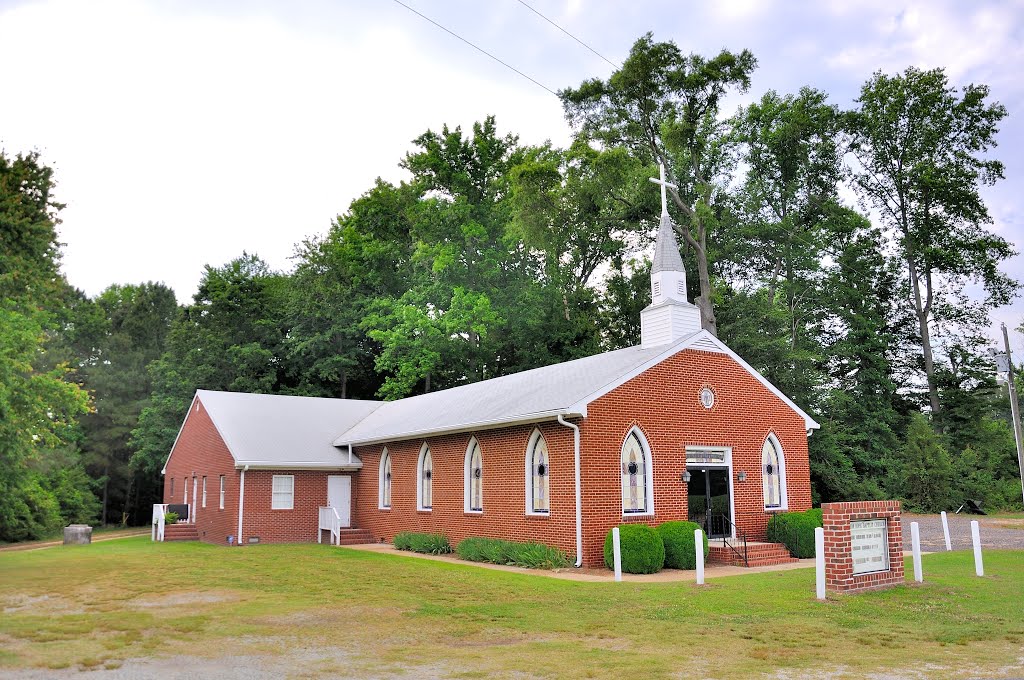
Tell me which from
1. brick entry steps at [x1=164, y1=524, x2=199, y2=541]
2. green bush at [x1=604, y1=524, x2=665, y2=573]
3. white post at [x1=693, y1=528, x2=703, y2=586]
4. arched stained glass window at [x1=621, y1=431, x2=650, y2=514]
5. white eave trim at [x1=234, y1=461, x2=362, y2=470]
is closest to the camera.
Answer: white post at [x1=693, y1=528, x2=703, y2=586]

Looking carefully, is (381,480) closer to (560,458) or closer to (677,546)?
(560,458)

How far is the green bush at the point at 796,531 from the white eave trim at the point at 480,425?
20.6 feet

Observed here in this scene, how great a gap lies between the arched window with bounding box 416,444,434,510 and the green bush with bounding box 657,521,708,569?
843 centimetres

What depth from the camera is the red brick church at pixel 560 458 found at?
757 inches

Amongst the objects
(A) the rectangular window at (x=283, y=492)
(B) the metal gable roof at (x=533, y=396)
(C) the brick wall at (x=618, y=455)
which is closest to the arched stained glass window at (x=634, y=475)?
(C) the brick wall at (x=618, y=455)

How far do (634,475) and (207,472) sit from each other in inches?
715

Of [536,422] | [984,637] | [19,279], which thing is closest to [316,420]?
[19,279]

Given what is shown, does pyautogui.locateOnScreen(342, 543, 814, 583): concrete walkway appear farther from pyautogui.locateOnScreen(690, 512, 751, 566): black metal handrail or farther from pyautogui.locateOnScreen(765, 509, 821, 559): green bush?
pyautogui.locateOnScreen(690, 512, 751, 566): black metal handrail

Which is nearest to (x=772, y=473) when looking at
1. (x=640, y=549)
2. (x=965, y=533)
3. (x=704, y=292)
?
(x=640, y=549)

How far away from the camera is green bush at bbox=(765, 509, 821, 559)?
2014 centimetres

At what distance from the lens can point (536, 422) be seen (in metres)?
19.9

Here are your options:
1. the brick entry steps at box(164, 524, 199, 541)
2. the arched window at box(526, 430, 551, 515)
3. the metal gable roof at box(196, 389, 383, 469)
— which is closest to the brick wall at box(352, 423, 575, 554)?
the arched window at box(526, 430, 551, 515)

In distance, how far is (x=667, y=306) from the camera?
72.2 feet

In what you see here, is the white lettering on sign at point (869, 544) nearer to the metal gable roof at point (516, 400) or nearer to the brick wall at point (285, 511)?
the metal gable roof at point (516, 400)
